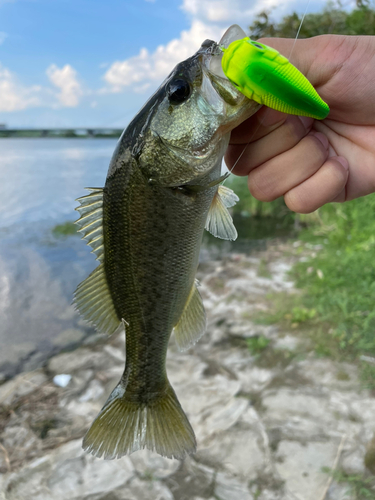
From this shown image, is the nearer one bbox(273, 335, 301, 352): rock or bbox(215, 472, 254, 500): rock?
bbox(215, 472, 254, 500): rock

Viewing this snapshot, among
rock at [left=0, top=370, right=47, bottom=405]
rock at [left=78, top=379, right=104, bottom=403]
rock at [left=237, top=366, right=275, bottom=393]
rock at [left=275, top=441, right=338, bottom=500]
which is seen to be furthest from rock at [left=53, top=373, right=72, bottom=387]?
rock at [left=275, top=441, right=338, bottom=500]

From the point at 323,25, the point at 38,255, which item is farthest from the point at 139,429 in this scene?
the point at 323,25

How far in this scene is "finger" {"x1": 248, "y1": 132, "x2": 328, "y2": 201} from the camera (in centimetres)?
175

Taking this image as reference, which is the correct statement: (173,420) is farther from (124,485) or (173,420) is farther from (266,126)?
(124,485)

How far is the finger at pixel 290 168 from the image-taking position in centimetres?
175

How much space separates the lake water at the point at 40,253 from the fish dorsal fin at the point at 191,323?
3.19 meters

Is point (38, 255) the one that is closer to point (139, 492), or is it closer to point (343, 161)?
point (139, 492)

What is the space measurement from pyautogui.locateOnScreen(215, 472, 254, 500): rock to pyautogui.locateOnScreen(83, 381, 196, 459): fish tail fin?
167cm

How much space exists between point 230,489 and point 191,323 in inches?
78.4

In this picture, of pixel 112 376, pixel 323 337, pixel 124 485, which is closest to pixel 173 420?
pixel 124 485

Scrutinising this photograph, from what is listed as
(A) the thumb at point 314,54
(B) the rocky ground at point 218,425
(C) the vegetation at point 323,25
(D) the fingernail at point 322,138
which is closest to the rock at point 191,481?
(B) the rocky ground at point 218,425

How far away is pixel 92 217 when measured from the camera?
143 cm

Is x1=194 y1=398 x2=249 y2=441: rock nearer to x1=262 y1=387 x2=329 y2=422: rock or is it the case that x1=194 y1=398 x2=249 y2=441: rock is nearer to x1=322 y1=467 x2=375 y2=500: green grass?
x1=262 y1=387 x2=329 y2=422: rock

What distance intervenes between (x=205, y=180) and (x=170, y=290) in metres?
0.50
